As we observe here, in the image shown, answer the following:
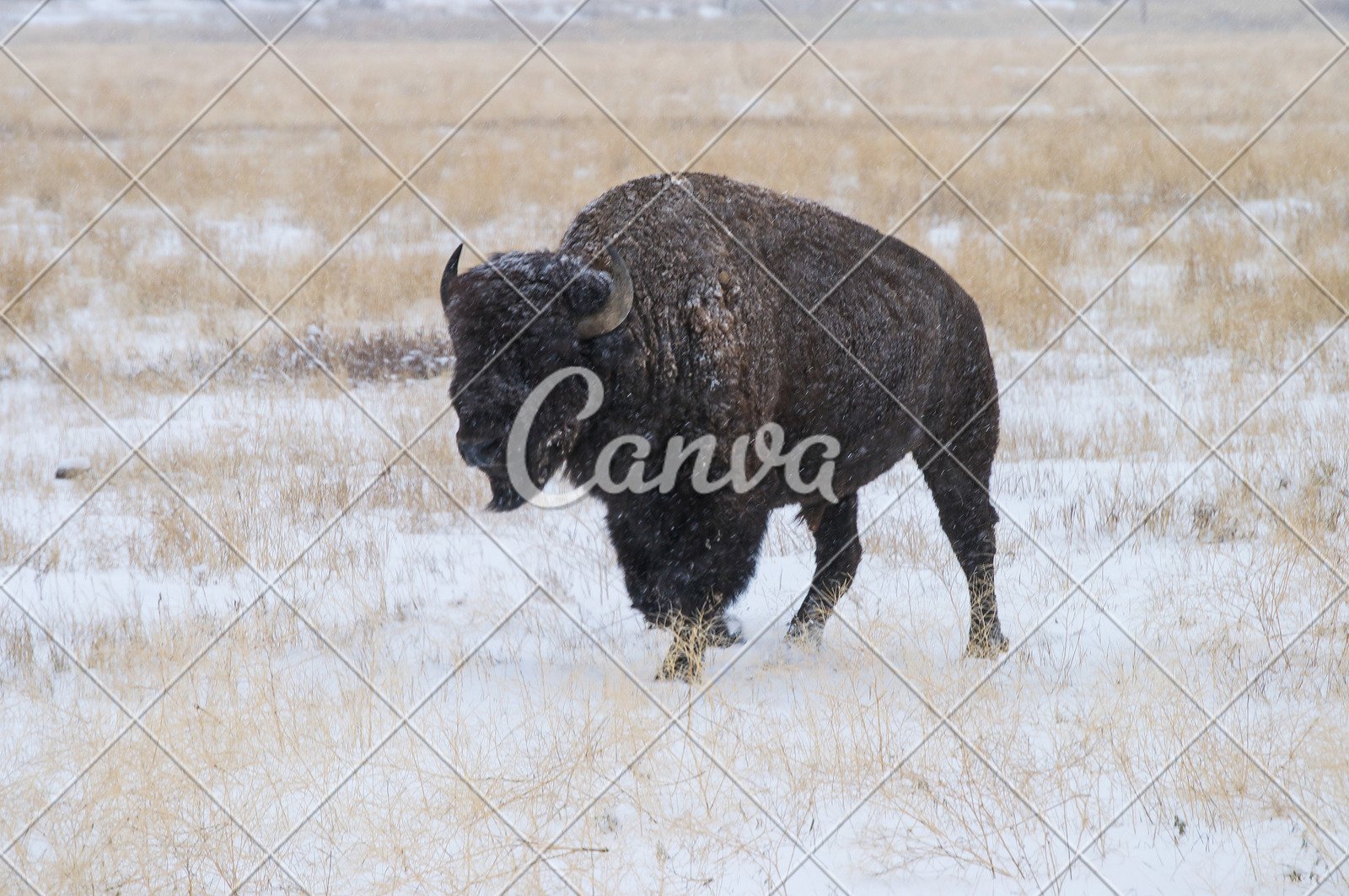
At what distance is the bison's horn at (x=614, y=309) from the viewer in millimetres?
4176

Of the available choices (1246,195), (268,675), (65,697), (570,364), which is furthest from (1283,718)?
(1246,195)

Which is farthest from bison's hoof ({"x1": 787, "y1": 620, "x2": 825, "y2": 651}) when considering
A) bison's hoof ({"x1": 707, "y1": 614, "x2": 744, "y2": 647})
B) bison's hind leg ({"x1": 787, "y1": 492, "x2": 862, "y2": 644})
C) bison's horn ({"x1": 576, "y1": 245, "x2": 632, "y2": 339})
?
bison's horn ({"x1": 576, "y1": 245, "x2": 632, "y2": 339})

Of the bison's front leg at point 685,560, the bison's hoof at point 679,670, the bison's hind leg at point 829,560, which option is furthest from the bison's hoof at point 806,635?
the bison's hoof at point 679,670

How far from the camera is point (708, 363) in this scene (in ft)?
14.2

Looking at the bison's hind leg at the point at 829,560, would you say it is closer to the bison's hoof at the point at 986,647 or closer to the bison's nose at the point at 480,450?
the bison's hoof at the point at 986,647

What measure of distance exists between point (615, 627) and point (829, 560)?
1000 millimetres

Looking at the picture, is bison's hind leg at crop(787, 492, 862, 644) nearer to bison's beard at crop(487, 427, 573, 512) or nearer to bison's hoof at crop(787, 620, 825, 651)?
bison's hoof at crop(787, 620, 825, 651)

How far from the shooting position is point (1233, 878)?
3059 millimetres

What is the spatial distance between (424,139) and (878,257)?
17519mm

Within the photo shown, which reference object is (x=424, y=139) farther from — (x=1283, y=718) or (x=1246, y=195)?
(x=1283, y=718)

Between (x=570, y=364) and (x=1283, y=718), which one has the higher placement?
(x=570, y=364)

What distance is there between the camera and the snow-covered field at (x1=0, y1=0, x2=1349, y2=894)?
325cm

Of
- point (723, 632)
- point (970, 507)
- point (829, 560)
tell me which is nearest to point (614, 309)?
point (723, 632)

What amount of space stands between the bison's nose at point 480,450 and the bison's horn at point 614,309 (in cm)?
54
